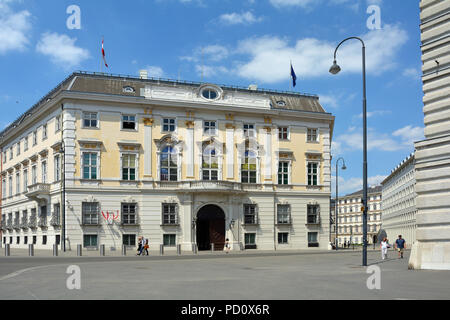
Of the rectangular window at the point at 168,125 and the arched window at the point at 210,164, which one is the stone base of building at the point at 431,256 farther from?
the rectangular window at the point at 168,125

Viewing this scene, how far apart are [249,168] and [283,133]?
5312 millimetres

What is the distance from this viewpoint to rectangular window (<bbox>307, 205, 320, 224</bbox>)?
56.9 meters

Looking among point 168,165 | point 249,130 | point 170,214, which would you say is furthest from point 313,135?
point 170,214

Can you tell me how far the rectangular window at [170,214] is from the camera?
51250mm

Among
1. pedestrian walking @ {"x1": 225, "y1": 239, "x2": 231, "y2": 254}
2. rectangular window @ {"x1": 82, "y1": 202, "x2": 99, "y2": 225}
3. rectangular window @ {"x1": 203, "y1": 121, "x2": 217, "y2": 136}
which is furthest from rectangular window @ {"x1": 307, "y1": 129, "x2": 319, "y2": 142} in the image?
rectangular window @ {"x1": 82, "y1": 202, "x2": 99, "y2": 225}

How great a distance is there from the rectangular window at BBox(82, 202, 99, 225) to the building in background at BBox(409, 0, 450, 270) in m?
32.0

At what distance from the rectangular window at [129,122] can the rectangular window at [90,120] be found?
2.53 m

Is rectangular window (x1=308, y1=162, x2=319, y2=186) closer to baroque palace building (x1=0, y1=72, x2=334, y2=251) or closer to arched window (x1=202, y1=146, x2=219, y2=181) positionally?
baroque palace building (x1=0, y1=72, x2=334, y2=251)

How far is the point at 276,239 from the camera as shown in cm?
5500

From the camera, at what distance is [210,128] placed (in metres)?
53.9

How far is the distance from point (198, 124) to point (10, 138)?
85.2 ft
